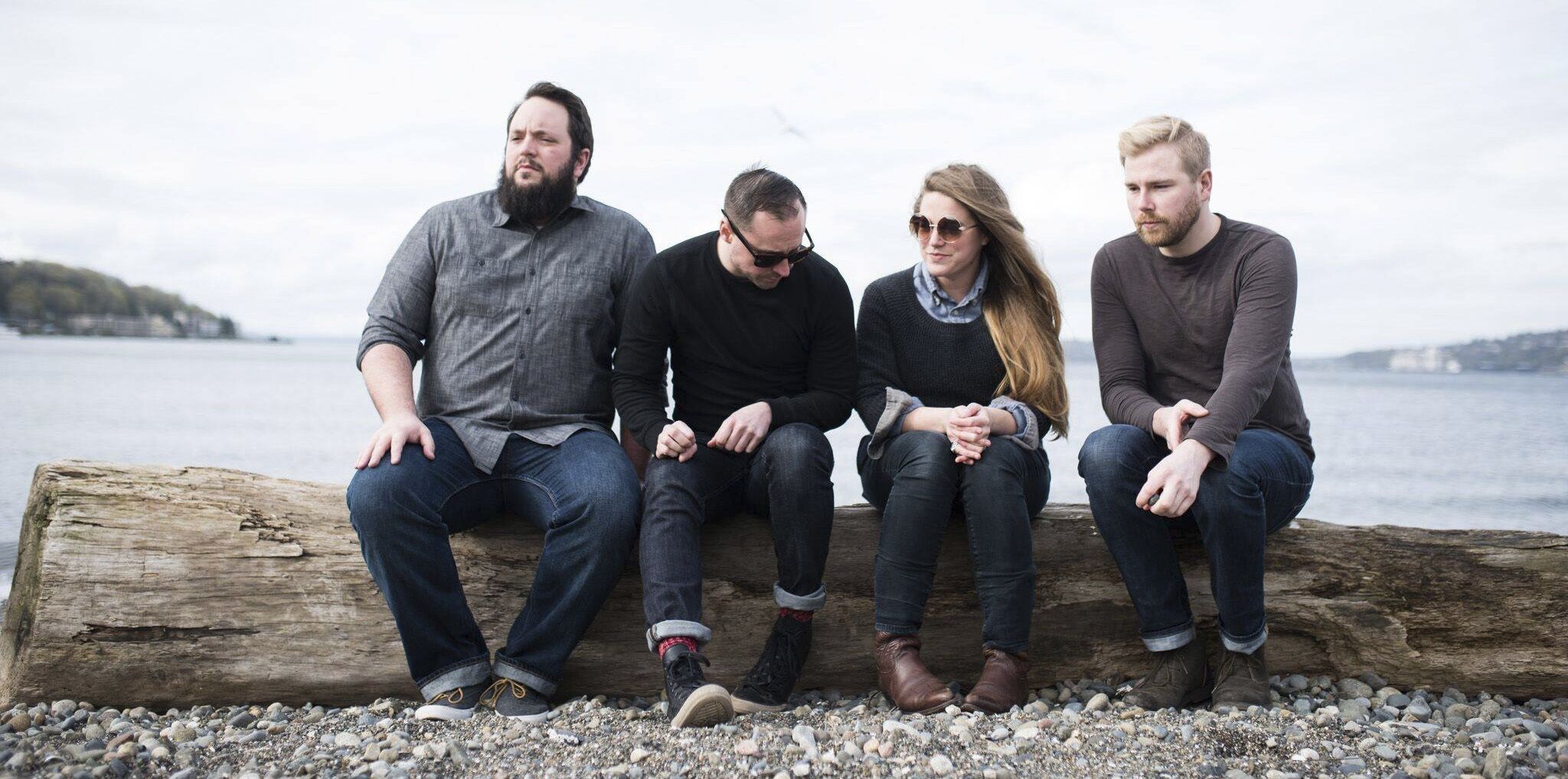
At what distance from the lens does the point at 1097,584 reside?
434cm

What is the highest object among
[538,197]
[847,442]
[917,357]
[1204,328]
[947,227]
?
[538,197]

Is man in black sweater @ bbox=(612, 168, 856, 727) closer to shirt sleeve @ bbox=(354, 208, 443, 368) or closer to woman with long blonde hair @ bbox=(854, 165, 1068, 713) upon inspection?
woman with long blonde hair @ bbox=(854, 165, 1068, 713)

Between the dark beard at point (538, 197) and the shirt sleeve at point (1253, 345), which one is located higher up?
the dark beard at point (538, 197)

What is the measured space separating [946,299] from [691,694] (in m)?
1.95

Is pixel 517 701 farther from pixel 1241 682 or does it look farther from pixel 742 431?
pixel 1241 682

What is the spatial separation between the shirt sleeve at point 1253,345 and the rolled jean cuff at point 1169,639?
2.21ft

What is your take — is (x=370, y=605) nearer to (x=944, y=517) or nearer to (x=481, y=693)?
(x=481, y=693)

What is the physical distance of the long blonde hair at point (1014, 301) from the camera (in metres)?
4.18

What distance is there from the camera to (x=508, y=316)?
4395mm

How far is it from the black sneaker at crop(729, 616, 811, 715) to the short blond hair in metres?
2.31

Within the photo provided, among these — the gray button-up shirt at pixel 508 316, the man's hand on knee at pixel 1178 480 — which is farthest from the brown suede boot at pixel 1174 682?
the gray button-up shirt at pixel 508 316

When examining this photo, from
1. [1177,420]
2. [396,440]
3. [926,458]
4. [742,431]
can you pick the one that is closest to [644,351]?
[742,431]

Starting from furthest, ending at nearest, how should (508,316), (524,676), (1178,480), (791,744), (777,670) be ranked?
(508,316) < (777,670) < (524,676) < (1178,480) < (791,744)

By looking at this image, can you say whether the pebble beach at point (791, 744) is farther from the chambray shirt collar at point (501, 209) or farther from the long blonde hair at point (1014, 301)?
the chambray shirt collar at point (501, 209)
